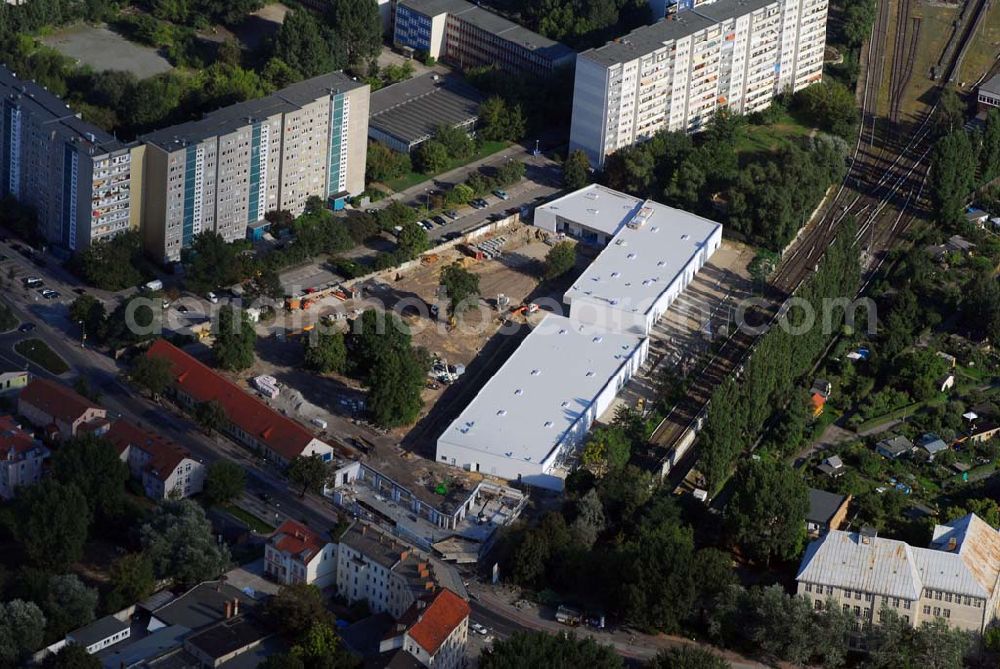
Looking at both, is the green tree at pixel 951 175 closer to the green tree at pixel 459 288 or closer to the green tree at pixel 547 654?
the green tree at pixel 459 288

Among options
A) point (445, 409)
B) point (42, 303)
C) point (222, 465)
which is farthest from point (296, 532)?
point (42, 303)

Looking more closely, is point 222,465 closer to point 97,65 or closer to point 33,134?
point 33,134

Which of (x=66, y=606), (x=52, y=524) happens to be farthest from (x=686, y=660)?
(x=52, y=524)

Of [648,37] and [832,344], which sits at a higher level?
[648,37]

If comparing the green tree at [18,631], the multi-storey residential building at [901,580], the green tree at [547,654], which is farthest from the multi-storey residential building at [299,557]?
the multi-storey residential building at [901,580]

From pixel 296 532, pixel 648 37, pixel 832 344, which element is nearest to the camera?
pixel 296 532

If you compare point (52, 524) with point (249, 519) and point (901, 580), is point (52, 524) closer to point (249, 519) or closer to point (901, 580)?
point (249, 519)

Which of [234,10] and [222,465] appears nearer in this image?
[222,465]

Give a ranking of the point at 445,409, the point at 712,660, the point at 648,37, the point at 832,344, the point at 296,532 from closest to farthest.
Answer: the point at 712,660 < the point at 296,532 < the point at 445,409 < the point at 832,344 < the point at 648,37
